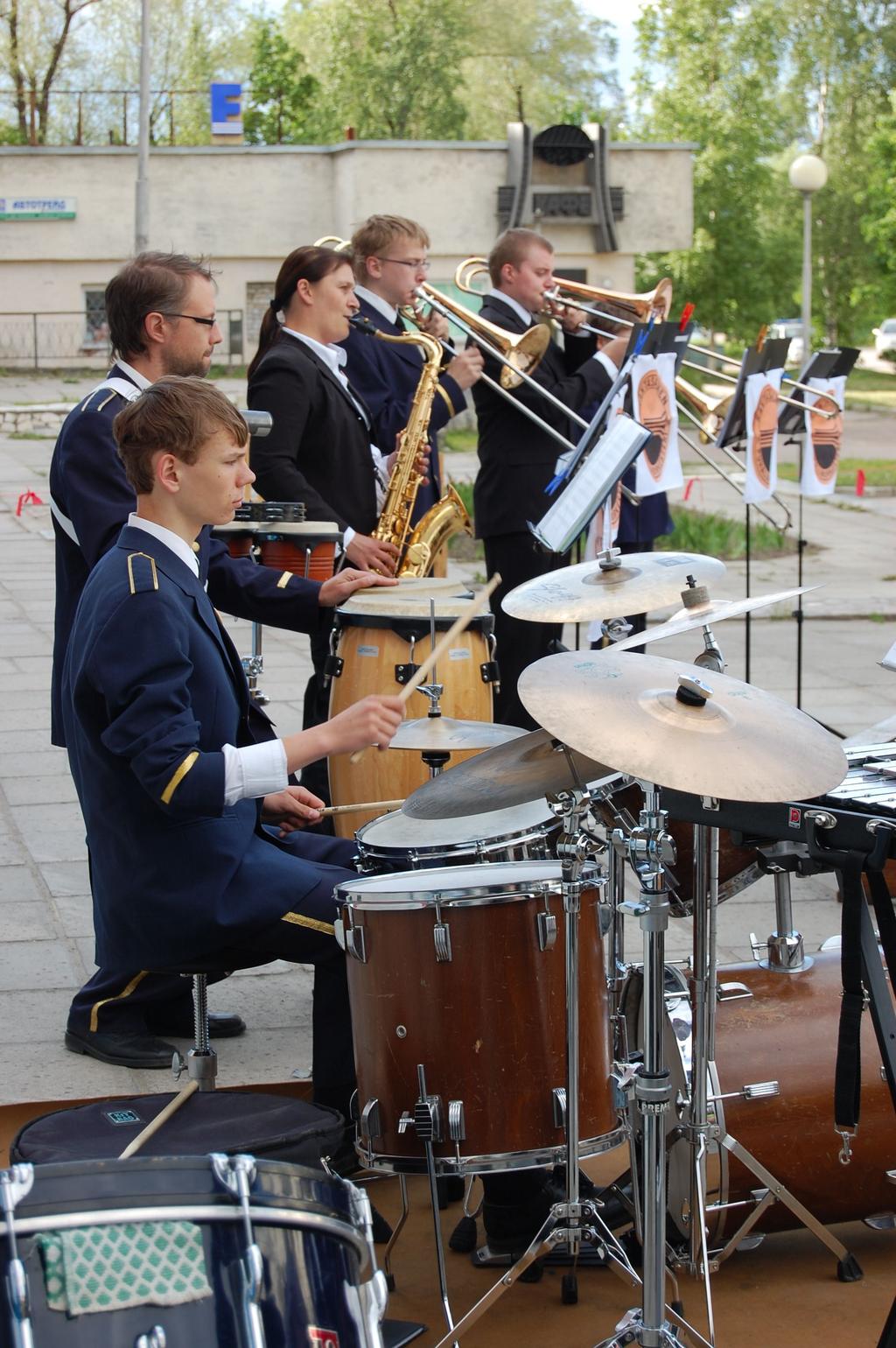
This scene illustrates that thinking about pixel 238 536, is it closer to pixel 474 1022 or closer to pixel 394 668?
pixel 394 668

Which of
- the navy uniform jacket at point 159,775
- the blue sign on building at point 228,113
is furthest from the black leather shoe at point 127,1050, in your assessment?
the blue sign on building at point 228,113

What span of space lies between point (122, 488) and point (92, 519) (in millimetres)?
99

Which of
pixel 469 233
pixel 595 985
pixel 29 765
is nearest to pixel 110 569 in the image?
pixel 595 985

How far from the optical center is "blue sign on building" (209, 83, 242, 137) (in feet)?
99.1

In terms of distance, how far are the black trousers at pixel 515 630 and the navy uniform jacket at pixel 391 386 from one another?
73 cm

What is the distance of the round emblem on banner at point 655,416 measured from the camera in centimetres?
558

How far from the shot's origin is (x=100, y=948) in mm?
3135

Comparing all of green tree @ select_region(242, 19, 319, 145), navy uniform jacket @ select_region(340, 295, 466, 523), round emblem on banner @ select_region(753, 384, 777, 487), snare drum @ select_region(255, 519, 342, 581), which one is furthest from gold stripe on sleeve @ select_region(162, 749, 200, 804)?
green tree @ select_region(242, 19, 319, 145)

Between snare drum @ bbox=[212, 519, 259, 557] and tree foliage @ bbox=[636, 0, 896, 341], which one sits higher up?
tree foliage @ bbox=[636, 0, 896, 341]

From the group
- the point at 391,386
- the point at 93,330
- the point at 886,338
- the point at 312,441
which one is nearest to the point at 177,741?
the point at 312,441

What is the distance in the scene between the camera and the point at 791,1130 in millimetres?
3205

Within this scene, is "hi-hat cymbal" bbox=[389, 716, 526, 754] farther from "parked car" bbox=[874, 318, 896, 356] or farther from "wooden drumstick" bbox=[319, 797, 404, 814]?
"parked car" bbox=[874, 318, 896, 356]

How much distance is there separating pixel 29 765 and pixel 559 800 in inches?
169

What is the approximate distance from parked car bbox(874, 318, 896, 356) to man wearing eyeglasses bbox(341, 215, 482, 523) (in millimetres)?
38212
